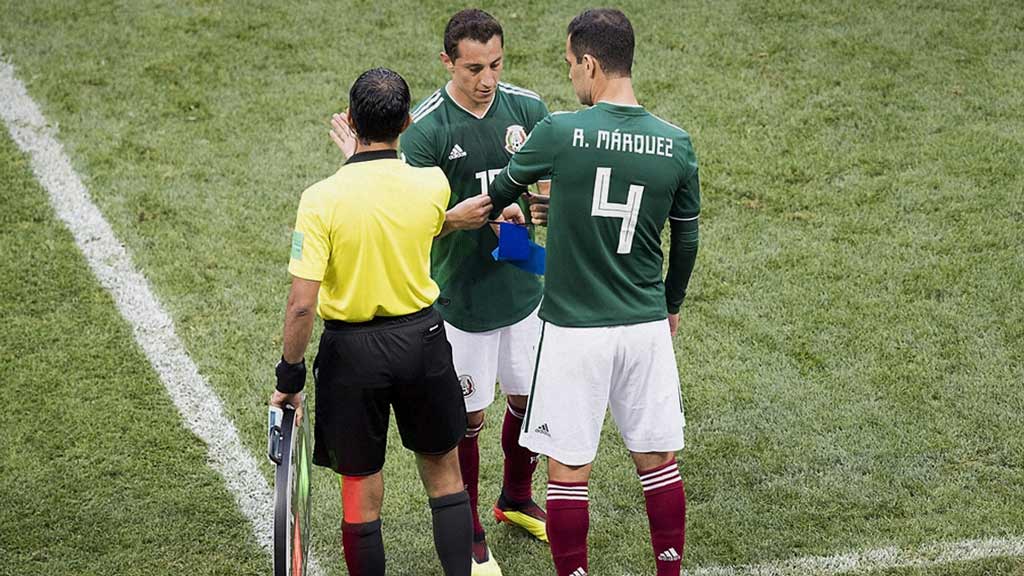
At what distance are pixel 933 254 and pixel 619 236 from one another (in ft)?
11.7

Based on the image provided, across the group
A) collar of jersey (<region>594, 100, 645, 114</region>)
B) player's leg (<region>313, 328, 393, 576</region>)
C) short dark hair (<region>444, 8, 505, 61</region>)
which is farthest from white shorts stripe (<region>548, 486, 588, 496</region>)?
short dark hair (<region>444, 8, 505, 61</region>)

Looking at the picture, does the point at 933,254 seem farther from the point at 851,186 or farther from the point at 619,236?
the point at 619,236

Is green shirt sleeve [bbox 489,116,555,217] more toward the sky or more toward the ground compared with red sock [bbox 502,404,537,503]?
more toward the sky

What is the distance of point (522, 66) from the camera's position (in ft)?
31.0

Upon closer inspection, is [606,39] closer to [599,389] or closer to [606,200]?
[606,200]

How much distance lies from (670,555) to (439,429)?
917 mm

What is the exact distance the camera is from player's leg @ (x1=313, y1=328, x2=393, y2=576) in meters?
4.38

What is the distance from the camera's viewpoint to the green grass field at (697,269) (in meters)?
5.53

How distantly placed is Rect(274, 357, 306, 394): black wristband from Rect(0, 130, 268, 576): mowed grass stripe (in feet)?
3.83

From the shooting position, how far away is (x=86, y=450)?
604cm

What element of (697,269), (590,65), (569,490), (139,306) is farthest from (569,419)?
(139,306)

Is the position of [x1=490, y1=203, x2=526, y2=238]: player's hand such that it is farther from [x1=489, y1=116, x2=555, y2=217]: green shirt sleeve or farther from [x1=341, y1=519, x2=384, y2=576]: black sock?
[x1=341, y1=519, x2=384, y2=576]: black sock

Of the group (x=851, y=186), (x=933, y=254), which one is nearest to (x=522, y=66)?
(x=851, y=186)

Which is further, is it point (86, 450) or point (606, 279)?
point (86, 450)
